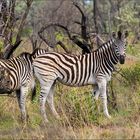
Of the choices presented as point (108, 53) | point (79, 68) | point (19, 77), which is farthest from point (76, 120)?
point (108, 53)

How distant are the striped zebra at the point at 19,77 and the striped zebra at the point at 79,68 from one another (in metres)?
0.23

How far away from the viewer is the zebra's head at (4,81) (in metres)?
9.56

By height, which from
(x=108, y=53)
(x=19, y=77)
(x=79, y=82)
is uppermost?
(x=108, y=53)

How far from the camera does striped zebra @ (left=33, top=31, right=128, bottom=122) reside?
10.2 m

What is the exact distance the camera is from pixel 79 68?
34.6ft

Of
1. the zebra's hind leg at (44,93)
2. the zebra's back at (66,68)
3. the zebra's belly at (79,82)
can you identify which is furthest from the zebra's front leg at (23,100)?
the zebra's belly at (79,82)

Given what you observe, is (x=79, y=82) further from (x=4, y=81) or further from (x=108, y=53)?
(x=4, y=81)

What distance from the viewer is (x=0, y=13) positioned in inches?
465

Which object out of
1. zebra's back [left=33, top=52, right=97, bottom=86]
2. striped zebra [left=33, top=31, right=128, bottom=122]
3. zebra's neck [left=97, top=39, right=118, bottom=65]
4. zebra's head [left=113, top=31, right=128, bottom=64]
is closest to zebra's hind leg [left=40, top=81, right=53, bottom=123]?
striped zebra [left=33, top=31, right=128, bottom=122]

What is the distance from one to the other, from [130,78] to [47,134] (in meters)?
4.70

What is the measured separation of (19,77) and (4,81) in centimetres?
51

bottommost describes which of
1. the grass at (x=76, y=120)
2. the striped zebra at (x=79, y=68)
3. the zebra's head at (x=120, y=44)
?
the grass at (x=76, y=120)

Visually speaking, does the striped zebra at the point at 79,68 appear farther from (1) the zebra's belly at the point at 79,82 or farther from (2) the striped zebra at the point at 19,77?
(2) the striped zebra at the point at 19,77

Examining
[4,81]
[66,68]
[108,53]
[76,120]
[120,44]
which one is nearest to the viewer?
[76,120]
